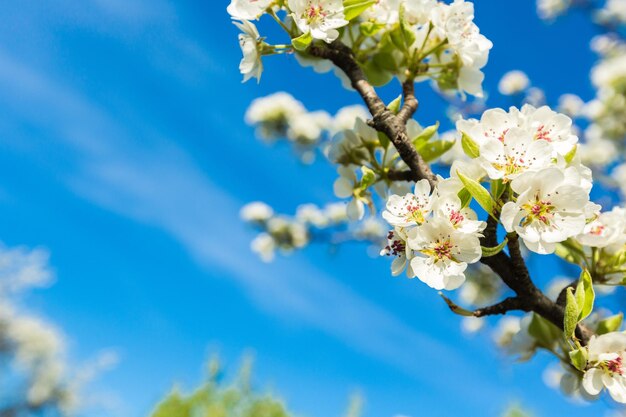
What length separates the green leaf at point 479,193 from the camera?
0.78 m

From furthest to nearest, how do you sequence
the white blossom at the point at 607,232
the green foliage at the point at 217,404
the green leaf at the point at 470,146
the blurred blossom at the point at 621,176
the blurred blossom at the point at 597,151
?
the green foliage at the point at 217,404, the blurred blossom at the point at 597,151, the blurred blossom at the point at 621,176, the white blossom at the point at 607,232, the green leaf at the point at 470,146

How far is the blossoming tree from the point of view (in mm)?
812

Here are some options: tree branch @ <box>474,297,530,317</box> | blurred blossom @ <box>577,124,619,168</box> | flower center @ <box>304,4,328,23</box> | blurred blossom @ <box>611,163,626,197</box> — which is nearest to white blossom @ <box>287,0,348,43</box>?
flower center @ <box>304,4,328,23</box>

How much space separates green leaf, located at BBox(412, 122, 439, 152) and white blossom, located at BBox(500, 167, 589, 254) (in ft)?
0.89

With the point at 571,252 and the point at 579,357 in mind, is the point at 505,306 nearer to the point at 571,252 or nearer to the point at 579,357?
the point at 579,357

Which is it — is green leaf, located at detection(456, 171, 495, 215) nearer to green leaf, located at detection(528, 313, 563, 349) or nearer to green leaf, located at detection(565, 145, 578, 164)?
green leaf, located at detection(565, 145, 578, 164)

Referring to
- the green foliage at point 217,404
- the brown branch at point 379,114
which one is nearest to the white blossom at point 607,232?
the brown branch at point 379,114

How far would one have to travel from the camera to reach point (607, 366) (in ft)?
2.77

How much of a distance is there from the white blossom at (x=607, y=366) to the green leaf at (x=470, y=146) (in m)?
0.36

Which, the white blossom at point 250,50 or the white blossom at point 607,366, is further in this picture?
the white blossom at point 250,50

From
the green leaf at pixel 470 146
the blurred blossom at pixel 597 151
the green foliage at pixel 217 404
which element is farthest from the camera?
the green foliage at pixel 217 404

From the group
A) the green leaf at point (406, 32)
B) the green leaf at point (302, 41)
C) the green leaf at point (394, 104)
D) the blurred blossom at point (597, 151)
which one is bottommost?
the green leaf at point (394, 104)

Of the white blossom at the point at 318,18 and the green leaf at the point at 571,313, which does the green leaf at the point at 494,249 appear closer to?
the green leaf at the point at 571,313

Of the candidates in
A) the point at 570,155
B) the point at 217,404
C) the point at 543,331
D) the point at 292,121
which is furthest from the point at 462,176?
the point at 217,404
